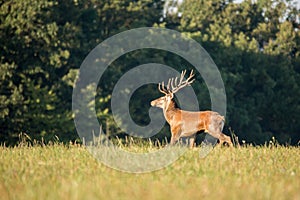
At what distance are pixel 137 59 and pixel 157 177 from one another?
28792 millimetres

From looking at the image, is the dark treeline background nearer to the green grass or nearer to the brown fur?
the brown fur

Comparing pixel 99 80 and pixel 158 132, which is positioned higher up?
pixel 99 80

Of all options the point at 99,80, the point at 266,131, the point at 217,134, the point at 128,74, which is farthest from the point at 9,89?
the point at 266,131

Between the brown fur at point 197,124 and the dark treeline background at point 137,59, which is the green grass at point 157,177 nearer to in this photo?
the brown fur at point 197,124

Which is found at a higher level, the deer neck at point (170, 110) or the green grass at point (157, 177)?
the deer neck at point (170, 110)

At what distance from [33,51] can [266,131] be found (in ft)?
67.2

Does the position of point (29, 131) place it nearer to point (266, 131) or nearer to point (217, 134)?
point (217, 134)

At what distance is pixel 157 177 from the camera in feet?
26.7

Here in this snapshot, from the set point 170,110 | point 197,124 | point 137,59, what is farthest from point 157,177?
point 137,59

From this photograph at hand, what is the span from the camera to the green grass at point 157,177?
662cm

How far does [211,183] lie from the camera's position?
7.54m

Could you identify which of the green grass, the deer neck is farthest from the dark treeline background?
the green grass

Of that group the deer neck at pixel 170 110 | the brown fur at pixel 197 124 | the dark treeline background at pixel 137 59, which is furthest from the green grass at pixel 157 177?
the dark treeline background at pixel 137 59

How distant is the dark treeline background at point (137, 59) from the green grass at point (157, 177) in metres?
9.07
